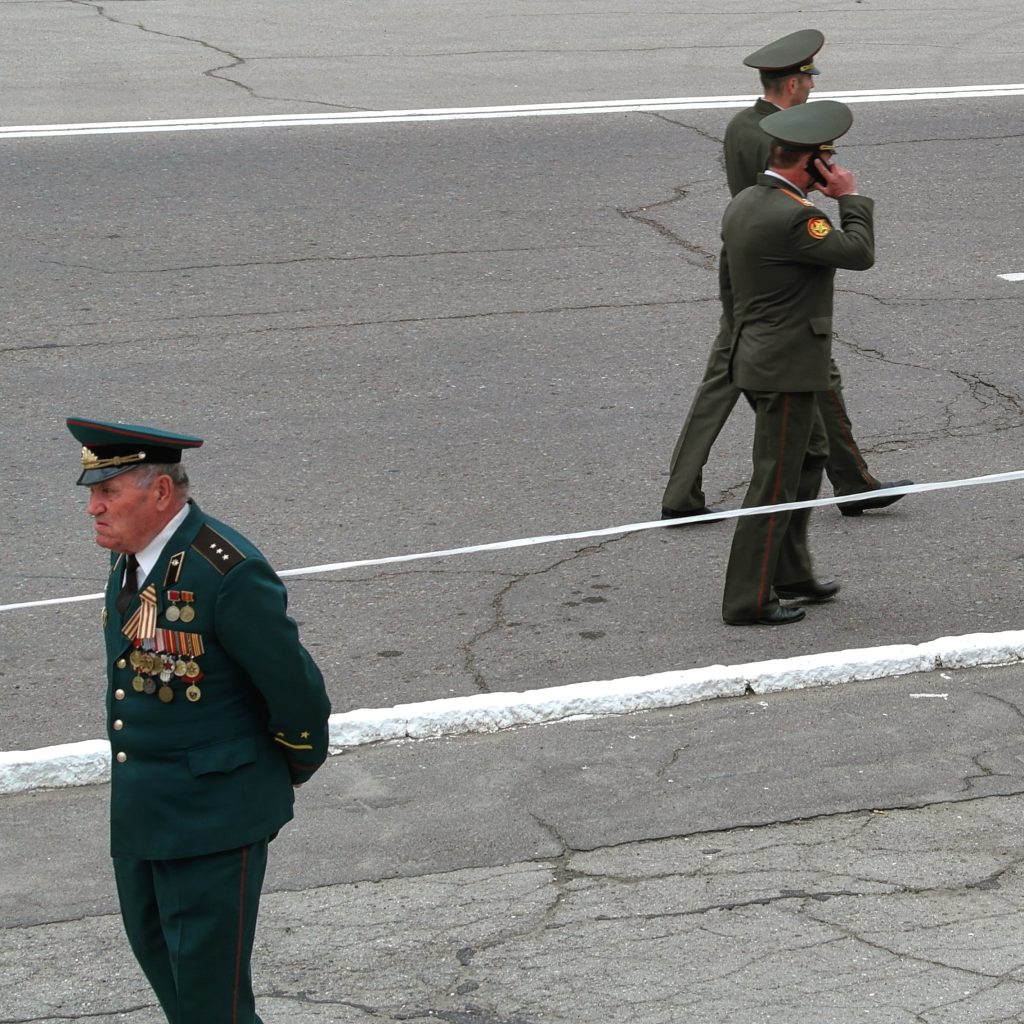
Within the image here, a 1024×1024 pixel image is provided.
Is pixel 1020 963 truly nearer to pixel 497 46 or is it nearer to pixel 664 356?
pixel 664 356

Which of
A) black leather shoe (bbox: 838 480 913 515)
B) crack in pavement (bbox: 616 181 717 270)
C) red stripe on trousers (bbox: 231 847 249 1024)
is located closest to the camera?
red stripe on trousers (bbox: 231 847 249 1024)

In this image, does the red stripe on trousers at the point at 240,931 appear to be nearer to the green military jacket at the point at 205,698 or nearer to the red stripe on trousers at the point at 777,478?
the green military jacket at the point at 205,698

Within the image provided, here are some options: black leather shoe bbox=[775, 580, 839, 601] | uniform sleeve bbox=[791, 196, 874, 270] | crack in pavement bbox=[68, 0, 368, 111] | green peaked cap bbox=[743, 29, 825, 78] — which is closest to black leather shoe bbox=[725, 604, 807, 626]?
black leather shoe bbox=[775, 580, 839, 601]

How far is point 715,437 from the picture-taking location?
24.4 ft

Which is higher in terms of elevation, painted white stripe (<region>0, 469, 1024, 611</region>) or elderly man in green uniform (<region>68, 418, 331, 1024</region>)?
elderly man in green uniform (<region>68, 418, 331, 1024</region>)

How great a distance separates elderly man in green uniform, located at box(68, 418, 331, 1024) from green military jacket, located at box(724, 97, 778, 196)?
170 inches

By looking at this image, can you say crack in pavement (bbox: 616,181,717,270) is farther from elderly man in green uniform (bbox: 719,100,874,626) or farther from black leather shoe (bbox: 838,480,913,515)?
elderly man in green uniform (bbox: 719,100,874,626)

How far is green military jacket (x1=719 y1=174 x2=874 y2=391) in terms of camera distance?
20.5 ft

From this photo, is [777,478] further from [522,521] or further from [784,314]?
[522,521]

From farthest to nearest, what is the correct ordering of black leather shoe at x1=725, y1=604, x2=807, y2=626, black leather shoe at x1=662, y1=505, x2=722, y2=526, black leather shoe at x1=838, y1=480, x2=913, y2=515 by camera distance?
black leather shoe at x1=838, y1=480, x2=913, y2=515 < black leather shoe at x1=662, y1=505, x2=722, y2=526 < black leather shoe at x1=725, y1=604, x2=807, y2=626

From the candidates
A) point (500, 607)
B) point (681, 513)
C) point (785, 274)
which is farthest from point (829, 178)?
point (500, 607)

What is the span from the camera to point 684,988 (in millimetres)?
4379

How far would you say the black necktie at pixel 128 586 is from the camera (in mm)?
3719

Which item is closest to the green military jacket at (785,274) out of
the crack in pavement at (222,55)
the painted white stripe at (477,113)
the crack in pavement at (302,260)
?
the crack in pavement at (302,260)
